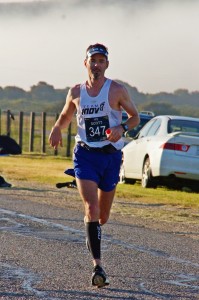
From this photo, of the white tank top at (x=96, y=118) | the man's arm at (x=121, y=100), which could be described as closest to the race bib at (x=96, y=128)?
the white tank top at (x=96, y=118)

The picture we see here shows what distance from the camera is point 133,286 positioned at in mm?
8781

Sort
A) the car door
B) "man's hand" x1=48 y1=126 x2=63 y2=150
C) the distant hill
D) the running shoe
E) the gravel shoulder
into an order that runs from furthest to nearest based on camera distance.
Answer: the distant hill
the car door
the gravel shoulder
"man's hand" x1=48 y1=126 x2=63 y2=150
the running shoe

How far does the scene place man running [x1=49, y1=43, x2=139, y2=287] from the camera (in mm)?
9297

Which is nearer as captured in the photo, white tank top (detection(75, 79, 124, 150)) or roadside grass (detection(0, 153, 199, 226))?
white tank top (detection(75, 79, 124, 150))

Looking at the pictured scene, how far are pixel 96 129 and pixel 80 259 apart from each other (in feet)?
5.20

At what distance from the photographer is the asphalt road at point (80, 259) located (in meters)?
8.48

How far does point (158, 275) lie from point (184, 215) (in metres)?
6.49

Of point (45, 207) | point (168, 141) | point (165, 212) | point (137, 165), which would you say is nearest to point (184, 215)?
point (165, 212)

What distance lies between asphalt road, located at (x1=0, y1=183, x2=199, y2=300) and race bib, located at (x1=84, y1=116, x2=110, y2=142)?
1149mm

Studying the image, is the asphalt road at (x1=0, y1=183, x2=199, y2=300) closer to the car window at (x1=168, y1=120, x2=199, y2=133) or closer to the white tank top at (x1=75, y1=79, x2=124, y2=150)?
the white tank top at (x1=75, y1=79, x2=124, y2=150)

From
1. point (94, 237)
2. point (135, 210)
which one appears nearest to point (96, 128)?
point (94, 237)

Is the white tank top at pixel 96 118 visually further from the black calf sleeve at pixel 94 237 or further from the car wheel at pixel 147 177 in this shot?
the car wheel at pixel 147 177

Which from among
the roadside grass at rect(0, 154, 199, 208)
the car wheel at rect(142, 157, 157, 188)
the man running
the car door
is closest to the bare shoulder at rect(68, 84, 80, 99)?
the man running

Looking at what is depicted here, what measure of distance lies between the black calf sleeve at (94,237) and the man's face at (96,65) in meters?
1.23
